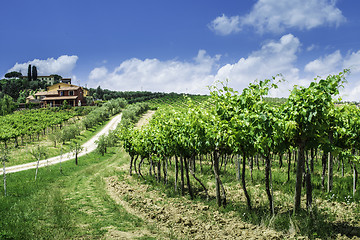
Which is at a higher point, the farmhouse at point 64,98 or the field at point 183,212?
the farmhouse at point 64,98

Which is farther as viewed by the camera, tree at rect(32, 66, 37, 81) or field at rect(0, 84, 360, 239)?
tree at rect(32, 66, 37, 81)

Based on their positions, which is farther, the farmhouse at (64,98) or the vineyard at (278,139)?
the farmhouse at (64,98)

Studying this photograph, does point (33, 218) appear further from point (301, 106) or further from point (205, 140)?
point (301, 106)

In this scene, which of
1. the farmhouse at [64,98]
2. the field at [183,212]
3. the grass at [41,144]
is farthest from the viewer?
the farmhouse at [64,98]

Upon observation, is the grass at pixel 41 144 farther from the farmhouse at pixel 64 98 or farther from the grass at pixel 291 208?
the farmhouse at pixel 64 98

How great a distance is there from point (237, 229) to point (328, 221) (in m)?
3.56

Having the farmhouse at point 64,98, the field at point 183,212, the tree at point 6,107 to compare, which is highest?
the farmhouse at point 64,98

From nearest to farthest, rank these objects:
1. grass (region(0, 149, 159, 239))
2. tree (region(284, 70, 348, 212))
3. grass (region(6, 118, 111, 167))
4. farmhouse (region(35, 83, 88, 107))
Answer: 1. tree (region(284, 70, 348, 212))
2. grass (region(0, 149, 159, 239))
3. grass (region(6, 118, 111, 167))
4. farmhouse (region(35, 83, 88, 107))

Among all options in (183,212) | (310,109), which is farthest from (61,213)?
(310,109)

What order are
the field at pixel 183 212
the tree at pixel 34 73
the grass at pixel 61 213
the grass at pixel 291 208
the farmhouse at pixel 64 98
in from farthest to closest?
the tree at pixel 34 73 → the farmhouse at pixel 64 98 → the grass at pixel 61 213 → the field at pixel 183 212 → the grass at pixel 291 208

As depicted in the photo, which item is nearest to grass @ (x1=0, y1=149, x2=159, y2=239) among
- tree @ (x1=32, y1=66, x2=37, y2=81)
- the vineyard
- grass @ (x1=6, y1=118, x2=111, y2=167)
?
the vineyard

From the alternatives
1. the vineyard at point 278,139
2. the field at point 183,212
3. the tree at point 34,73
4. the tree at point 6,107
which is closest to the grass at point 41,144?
the field at point 183,212


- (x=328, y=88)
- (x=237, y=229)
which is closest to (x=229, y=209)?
(x=237, y=229)

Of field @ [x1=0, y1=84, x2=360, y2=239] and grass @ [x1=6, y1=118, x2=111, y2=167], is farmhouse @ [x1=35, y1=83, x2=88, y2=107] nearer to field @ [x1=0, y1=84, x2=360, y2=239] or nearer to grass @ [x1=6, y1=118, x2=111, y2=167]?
grass @ [x1=6, y1=118, x2=111, y2=167]
